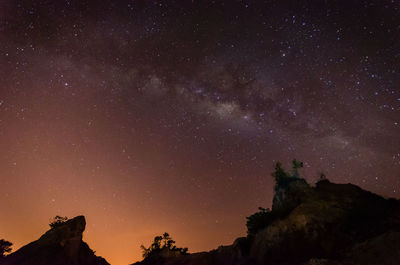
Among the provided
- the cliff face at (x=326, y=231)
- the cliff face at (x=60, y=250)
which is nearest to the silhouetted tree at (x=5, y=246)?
the cliff face at (x=60, y=250)

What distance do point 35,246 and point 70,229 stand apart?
513cm

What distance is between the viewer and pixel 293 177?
1447 inches

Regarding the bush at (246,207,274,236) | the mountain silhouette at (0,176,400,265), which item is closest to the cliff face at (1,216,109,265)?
the mountain silhouette at (0,176,400,265)

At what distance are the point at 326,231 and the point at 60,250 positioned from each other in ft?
124

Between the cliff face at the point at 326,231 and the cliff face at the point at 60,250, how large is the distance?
24.5 metres

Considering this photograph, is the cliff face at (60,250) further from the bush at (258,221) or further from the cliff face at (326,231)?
the bush at (258,221)

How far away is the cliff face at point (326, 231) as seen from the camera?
17.8 meters

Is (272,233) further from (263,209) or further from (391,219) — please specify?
(391,219)

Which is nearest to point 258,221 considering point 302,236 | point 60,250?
point 302,236

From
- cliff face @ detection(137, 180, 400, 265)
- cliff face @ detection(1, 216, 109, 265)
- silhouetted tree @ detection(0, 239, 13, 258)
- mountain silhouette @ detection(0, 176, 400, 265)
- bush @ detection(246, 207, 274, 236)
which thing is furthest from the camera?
silhouetted tree @ detection(0, 239, 13, 258)

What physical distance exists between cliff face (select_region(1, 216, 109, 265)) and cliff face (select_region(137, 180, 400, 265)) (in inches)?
965

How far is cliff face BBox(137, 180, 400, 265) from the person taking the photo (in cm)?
1783

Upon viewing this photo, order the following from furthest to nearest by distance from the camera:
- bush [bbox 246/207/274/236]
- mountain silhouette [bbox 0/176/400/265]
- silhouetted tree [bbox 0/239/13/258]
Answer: silhouetted tree [bbox 0/239/13/258] → bush [bbox 246/207/274/236] → mountain silhouette [bbox 0/176/400/265]

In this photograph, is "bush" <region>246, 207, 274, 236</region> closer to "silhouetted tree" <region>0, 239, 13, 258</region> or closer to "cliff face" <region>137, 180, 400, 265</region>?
"cliff face" <region>137, 180, 400, 265</region>
